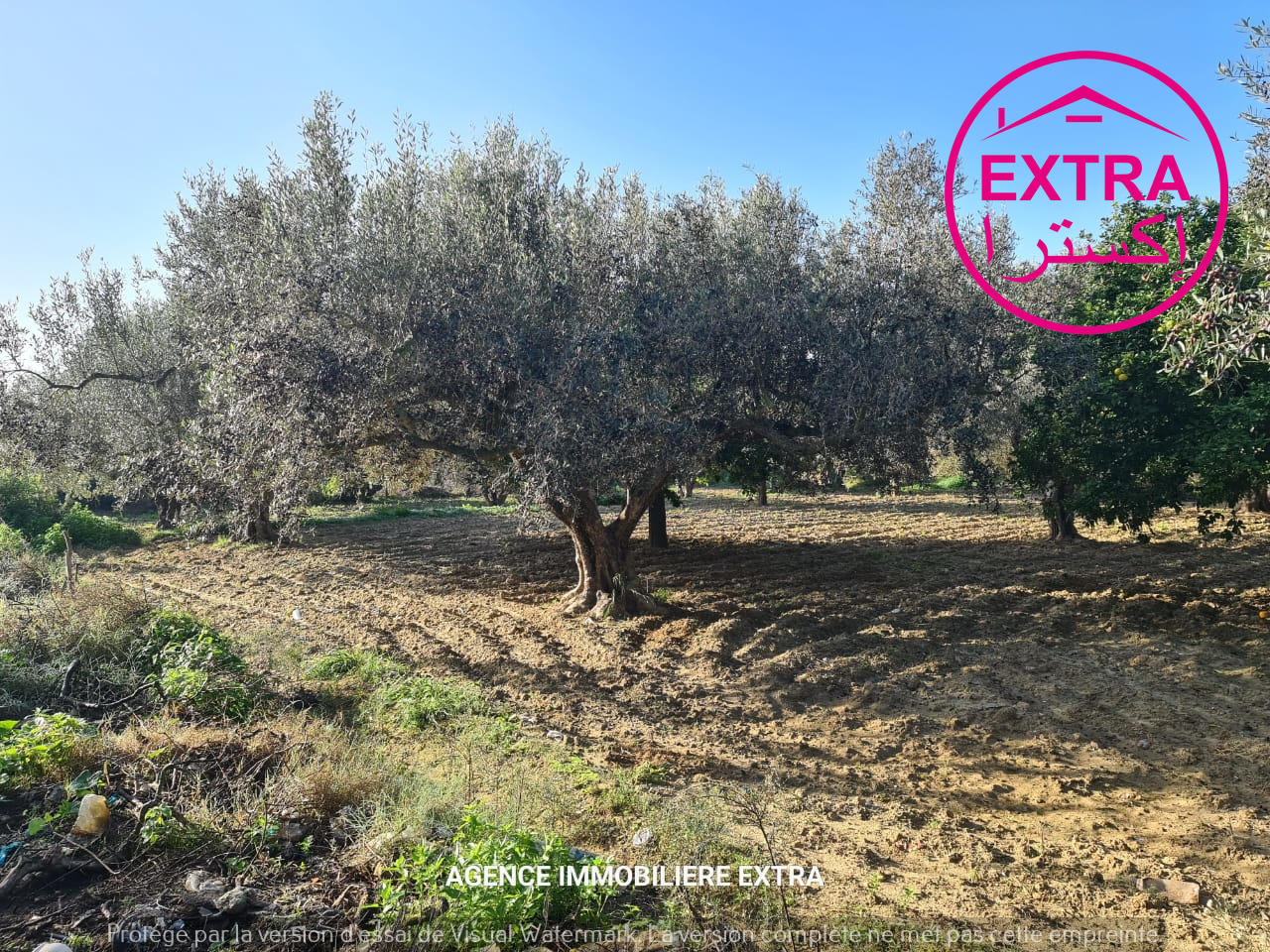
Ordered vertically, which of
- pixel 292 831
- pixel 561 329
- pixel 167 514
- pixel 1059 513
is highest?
pixel 561 329

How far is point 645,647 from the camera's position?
401 inches

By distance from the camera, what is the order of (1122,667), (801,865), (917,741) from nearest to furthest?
(801,865)
(917,741)
(1122,667)

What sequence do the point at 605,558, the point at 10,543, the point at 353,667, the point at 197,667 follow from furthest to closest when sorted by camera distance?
the point at 10,543 < the point at 605,558 < the point at 353,667 < the point at 197,667

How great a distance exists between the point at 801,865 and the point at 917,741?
2893mm

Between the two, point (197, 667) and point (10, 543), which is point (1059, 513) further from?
point (10, 543)

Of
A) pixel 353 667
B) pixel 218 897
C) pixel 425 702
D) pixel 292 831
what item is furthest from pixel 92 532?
pixel 218 897

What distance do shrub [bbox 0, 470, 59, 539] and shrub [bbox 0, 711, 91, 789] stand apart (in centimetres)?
1906

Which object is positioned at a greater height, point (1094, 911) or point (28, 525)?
point (28, 525)

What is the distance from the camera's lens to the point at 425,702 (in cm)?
754

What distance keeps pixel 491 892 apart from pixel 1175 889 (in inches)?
172

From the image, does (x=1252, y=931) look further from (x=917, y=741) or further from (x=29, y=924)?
(x=29, y=924)

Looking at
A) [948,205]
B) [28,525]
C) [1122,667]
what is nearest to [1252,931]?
[1122,667]

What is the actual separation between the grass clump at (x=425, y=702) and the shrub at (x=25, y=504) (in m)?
18.7

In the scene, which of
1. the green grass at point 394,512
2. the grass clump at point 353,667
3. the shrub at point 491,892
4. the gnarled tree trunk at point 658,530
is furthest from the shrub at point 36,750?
the green grass at point 394,512
